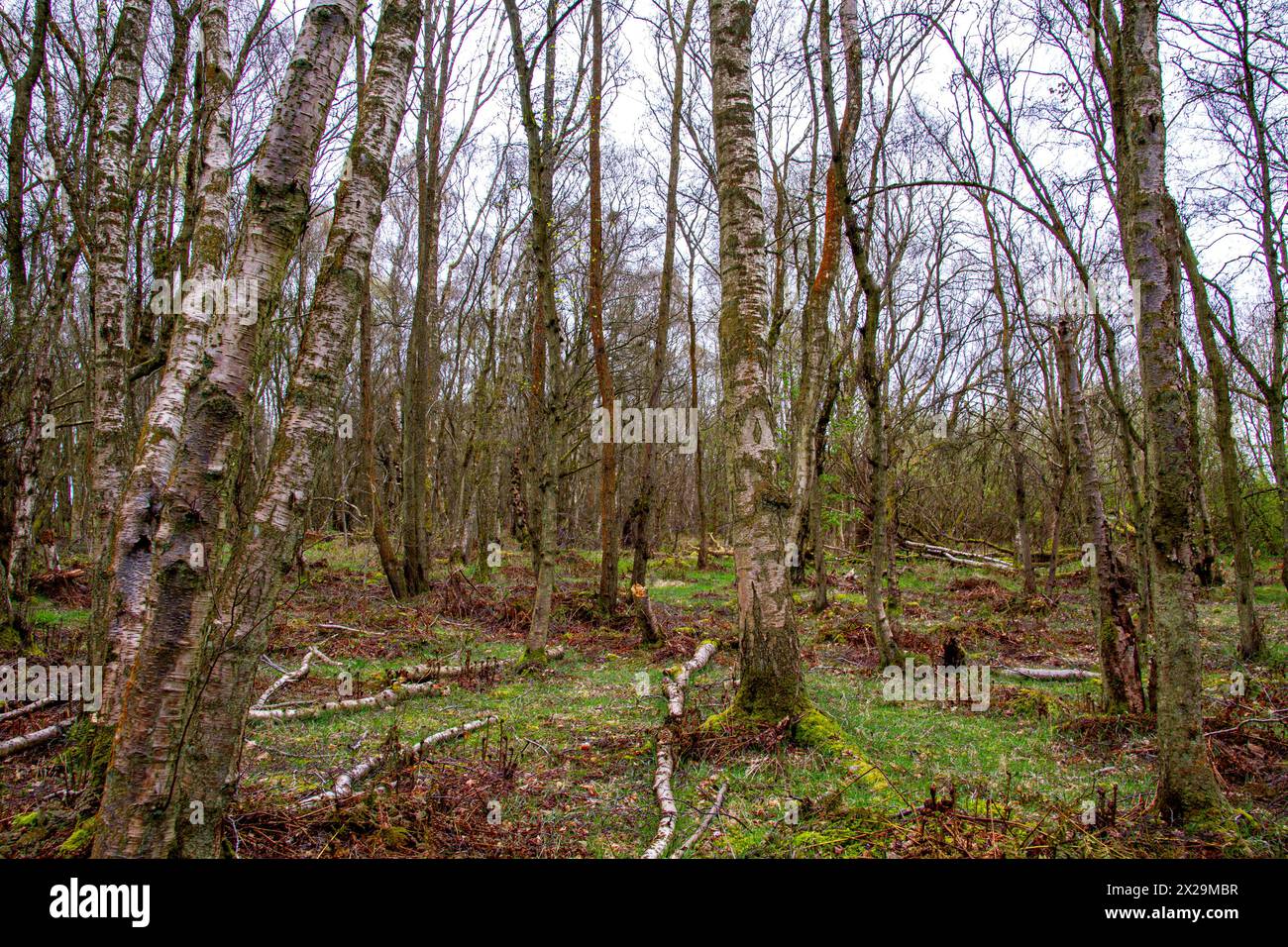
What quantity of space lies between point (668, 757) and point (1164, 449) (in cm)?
340

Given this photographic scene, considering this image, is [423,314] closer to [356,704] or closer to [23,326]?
[23,326]

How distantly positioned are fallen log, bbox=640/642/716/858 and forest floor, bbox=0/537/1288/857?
0.08 m

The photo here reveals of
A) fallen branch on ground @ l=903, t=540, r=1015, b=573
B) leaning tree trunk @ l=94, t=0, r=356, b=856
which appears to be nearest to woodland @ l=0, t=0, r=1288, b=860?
leaning tree trunk @ l=94, t=0, r=356, b=856

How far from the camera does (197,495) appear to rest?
7.61ft

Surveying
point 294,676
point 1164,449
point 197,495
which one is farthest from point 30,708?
point 1164,449

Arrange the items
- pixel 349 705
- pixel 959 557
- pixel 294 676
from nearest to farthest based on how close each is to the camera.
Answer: pixel 349 705 → pixel 294 676 → pixel 959 557

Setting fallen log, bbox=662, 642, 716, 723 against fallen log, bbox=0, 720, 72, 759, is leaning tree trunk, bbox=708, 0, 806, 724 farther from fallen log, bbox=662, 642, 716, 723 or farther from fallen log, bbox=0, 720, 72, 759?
fallen log, bbox=0, 720, 72, 759

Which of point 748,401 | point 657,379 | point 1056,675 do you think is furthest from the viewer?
point 657,379

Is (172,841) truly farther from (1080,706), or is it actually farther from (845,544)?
(845,544)

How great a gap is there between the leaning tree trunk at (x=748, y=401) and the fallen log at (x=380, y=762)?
209cm

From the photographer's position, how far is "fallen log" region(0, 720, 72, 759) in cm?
430

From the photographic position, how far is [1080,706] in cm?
579

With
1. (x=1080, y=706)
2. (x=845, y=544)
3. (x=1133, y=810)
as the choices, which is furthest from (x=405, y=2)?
(x=845, y=544)

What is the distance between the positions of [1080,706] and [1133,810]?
261 centimetres
